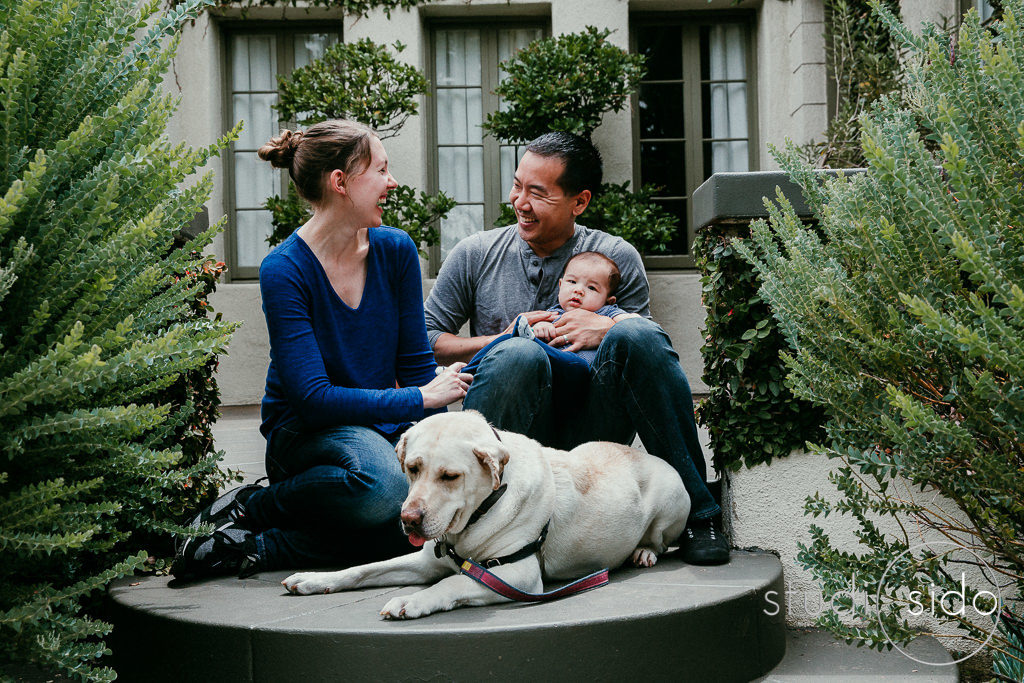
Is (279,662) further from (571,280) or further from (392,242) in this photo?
(571,280)

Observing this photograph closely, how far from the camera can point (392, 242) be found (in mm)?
3350

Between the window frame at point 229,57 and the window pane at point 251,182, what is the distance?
100 millimetres

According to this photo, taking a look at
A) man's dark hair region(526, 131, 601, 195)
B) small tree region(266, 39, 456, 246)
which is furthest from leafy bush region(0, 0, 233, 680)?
small tree region(266, 39, 456, 246)

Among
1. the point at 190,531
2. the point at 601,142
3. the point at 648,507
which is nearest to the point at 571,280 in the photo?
the point at 648,507

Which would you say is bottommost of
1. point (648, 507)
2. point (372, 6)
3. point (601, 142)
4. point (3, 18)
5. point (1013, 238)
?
point (648, 507)

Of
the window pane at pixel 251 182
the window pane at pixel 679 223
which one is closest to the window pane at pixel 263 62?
the window pane at pixel 251 182

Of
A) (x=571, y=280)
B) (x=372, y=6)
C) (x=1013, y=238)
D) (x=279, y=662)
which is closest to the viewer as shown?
(x=1013, y=238)

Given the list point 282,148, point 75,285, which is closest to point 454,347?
point 282,148

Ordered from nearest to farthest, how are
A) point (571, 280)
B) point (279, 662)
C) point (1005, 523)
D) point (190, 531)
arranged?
1. point (1005, 523)
2. point (279, 662)
3. point (190, 531)
4. point (571, 280)

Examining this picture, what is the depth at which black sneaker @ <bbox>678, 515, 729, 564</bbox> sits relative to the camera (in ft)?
9.82

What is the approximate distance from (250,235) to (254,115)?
1.31 m

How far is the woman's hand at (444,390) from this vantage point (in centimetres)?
295

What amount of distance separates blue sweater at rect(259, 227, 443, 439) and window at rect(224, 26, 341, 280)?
674 cm

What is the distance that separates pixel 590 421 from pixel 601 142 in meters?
6.58
